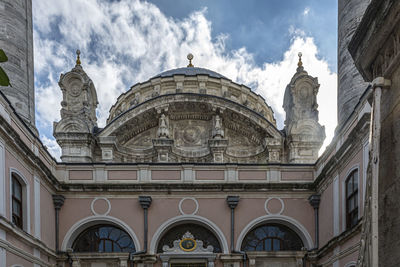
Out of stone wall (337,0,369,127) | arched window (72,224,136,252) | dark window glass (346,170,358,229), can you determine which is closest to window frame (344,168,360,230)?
dark window glass (346,170,358,229)

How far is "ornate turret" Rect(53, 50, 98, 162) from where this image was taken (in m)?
23.1

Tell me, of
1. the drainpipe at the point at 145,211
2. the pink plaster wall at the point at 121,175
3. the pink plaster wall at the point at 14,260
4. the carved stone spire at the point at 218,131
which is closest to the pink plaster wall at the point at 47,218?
the pink plaster wall at the point at 14,260

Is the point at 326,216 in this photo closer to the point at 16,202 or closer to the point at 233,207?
the point at 233,207

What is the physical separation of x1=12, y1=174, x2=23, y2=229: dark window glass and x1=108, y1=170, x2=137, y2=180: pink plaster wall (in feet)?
14.2

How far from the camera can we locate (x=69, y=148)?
76.2 feet

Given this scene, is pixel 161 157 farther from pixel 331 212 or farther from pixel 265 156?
pixel 331 212

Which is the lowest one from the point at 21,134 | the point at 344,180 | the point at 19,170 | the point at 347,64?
the point at 344,180

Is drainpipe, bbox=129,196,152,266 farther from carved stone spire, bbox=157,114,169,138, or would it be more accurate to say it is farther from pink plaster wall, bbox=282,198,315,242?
carved stone spire, bbox=157,114,169,138

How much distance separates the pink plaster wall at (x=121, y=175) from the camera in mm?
17422

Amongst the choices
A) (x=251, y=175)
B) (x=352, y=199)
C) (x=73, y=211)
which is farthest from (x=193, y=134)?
(x=352, y=199)

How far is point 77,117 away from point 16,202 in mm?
10876

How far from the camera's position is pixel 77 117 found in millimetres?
23703

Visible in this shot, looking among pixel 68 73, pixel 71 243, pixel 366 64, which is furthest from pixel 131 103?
pixel 366 64

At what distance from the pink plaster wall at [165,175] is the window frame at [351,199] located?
6.56 meters
